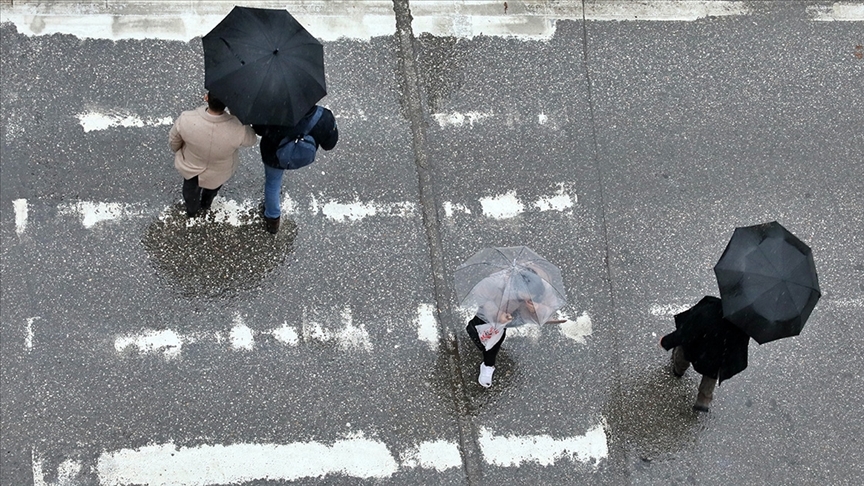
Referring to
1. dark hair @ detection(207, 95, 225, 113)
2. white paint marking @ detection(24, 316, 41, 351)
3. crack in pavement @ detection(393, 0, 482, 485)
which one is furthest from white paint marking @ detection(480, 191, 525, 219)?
white paint marking @ detection(24, 316, 41, 351)

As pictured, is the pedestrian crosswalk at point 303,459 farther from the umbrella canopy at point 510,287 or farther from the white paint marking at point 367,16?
the white paint marking at point 367,16

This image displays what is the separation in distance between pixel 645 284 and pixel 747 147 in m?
1.52

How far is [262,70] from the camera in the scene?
211 inches

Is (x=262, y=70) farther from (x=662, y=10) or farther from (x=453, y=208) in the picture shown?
(x=662, y=10)

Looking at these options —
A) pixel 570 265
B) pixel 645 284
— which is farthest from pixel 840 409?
pixel 570 265

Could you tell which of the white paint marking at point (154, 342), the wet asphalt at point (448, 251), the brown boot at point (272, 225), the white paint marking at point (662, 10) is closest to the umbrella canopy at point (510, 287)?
the wet asphalt at point (448, 251)

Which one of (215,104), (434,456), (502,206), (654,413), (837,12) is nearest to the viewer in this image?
(215,104)

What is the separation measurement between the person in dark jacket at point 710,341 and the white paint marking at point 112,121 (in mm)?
3986

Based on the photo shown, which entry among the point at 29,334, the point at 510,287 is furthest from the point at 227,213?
the point at 510,287

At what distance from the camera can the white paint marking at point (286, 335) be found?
631cm

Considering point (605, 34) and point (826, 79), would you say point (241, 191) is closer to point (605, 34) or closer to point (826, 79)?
point (605, 34)

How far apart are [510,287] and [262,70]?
192 cm

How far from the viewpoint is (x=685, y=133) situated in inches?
288

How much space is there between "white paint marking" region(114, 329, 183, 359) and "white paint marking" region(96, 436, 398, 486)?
25.2 inches
